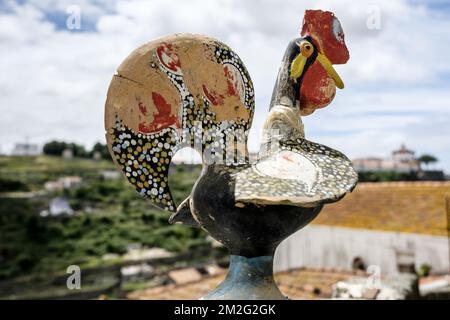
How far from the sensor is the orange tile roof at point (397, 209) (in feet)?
32.6

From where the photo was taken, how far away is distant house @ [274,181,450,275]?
966cm

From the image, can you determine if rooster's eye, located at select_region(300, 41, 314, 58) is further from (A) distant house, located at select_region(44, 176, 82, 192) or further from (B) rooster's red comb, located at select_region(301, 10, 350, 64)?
(A) distant house, located at select_region(44, 176, 82, 192)

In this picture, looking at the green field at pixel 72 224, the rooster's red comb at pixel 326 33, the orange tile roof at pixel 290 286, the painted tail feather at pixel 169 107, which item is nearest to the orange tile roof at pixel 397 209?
the orange tile roof at pixel 290 286

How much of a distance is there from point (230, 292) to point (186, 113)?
0.92 metres

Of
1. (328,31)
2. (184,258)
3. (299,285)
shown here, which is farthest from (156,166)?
(184,258)

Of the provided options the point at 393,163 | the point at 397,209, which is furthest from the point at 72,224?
the point at 397,209

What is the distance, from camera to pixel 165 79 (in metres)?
2.54

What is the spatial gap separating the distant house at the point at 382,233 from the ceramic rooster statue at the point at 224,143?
776 cm

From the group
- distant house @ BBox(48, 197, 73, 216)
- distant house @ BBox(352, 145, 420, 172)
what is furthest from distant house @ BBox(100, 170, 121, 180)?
distant house @ BBox(352, 145, 420, 172)

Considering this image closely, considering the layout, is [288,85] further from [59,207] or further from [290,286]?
[59,207]

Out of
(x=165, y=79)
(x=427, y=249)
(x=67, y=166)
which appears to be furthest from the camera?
(x=67, y=166)

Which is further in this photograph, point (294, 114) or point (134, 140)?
point (294, 114)

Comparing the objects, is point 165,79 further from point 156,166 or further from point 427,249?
point 427,249

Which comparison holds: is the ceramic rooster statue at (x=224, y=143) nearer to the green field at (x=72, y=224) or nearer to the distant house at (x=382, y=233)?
the distant house at (x=382, y=233)
